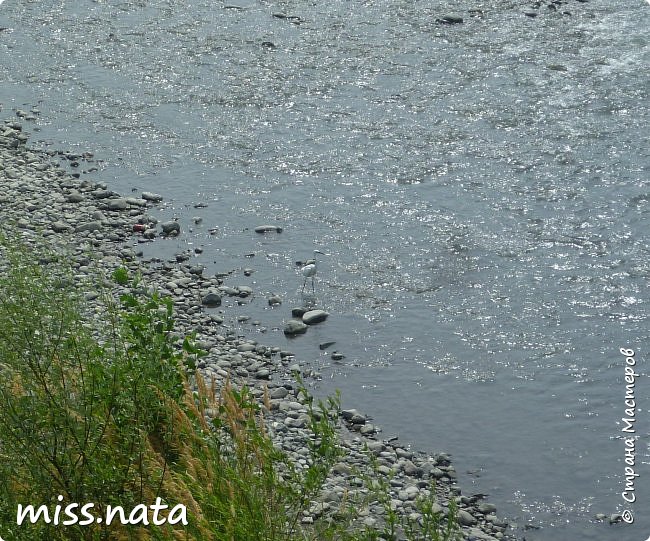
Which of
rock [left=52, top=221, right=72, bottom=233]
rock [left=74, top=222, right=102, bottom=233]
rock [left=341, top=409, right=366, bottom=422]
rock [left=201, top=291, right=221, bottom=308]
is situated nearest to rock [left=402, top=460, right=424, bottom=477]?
rock [left=341, top=409, right=366, bottom=422]

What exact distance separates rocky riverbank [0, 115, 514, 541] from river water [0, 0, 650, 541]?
0.34 metres

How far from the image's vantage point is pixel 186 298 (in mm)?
12203

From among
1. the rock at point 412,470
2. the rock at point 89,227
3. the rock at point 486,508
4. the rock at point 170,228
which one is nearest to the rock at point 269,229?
the rock at point 170,228

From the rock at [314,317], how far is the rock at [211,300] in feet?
3.65

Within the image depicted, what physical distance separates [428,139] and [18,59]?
9460mm

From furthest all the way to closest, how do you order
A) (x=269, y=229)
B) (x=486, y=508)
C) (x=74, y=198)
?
(x=74, y=198) < (x=269, y=229) < (x=486, y=508)

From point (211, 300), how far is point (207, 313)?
244 mm

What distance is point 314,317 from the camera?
11945 mm

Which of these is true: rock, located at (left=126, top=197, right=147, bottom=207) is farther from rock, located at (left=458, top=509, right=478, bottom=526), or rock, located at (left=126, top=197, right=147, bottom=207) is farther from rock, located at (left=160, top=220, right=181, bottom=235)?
rock, located at (left=458, top=509, right=478, bottom=526)

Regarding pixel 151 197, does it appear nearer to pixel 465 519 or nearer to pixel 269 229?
pixel 269 229

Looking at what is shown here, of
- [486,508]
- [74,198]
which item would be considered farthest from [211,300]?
[486,508]

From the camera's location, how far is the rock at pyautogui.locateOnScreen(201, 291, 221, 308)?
1211cm

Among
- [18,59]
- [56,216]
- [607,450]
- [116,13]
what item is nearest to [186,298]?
[56,216]

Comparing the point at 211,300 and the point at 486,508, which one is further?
the point at 211,300
